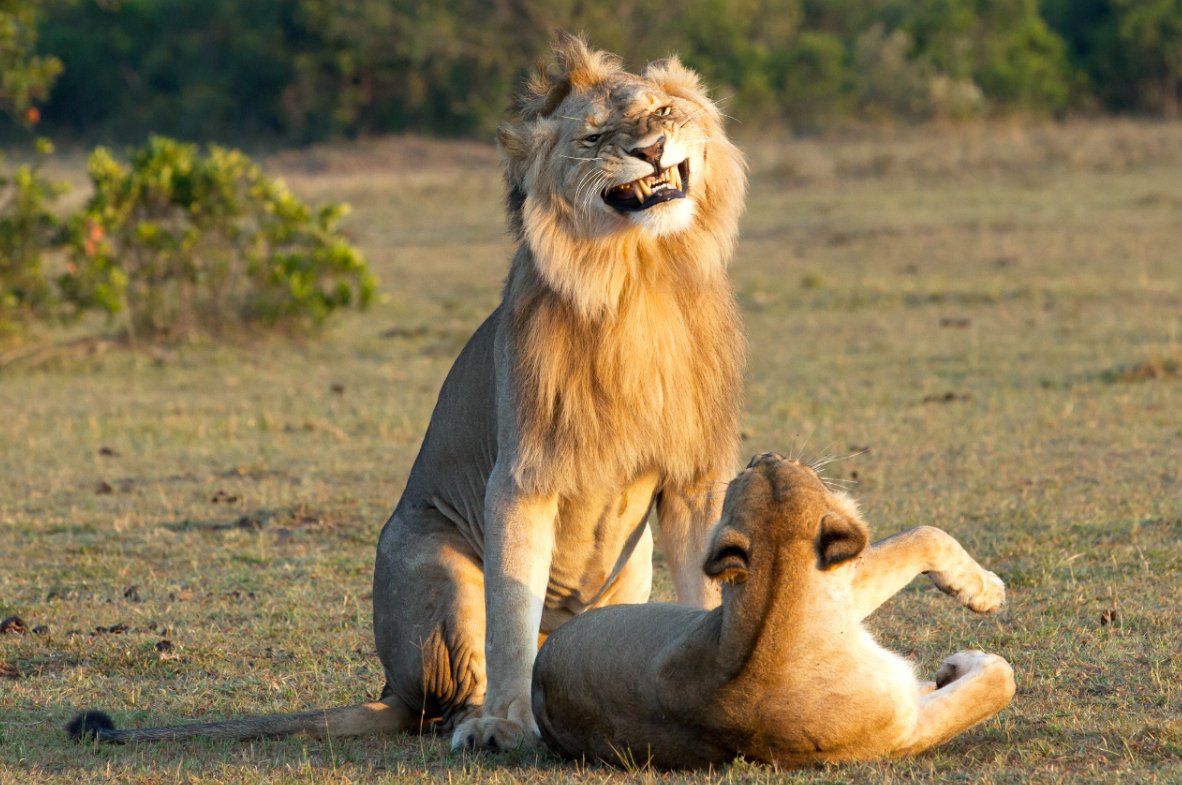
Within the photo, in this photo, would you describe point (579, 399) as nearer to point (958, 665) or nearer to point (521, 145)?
point (521, 145)

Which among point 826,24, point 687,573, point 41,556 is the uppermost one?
point 826,24

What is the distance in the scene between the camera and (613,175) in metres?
4.23

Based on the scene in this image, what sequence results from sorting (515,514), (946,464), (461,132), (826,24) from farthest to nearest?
(826,24), (461,132), (946,464), (515,514)

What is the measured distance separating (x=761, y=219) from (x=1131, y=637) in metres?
16.3

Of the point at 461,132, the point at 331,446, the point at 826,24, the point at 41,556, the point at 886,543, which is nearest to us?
the point at 886,543

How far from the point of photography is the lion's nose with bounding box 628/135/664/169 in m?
4.21

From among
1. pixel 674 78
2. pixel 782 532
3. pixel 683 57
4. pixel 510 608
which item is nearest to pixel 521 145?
pixel 674 78

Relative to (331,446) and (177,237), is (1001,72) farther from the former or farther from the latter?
(331,446)

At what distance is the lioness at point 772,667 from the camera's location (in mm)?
3430

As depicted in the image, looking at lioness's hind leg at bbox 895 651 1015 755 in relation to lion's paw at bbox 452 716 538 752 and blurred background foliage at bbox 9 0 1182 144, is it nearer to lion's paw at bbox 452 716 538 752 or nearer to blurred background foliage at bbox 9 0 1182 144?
lion's paw at bbox 452 716 538 752

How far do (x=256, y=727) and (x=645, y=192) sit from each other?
1.72 meters

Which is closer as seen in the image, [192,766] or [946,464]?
[192,766]

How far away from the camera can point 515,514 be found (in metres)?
4.21

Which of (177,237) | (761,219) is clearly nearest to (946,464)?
(177,237)
